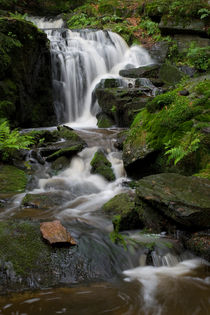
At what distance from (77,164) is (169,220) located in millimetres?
3616

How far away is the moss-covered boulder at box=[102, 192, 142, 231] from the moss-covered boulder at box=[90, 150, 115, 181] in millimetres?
1549

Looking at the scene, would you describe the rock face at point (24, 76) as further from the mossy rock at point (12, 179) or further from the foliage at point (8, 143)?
the mossy rock at point (12, 179)

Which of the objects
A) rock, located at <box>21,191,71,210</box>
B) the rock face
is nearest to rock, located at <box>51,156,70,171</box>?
rock, located at <box>21,191,71,210</box>

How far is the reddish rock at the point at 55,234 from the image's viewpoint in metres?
3.21

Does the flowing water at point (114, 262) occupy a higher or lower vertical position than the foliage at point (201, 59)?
lower

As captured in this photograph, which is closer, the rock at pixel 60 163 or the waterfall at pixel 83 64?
the rock at pixel 60 163

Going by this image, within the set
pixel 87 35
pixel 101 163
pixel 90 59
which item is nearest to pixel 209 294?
pixel 101 163

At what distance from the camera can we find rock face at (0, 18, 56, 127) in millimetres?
9305

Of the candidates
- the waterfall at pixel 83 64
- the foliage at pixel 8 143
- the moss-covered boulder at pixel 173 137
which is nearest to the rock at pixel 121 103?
the waterfall at pixel 83 64

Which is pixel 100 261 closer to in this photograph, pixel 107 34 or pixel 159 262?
pixel 159 262

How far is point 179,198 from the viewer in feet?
12.3

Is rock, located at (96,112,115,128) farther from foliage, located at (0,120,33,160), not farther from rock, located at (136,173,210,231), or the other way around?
rock, located at (136,173,210,231)

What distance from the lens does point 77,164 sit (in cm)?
704

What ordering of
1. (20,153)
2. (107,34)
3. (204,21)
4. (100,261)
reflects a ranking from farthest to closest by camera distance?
(107,34), (204,21), (20,153), (100,261)
